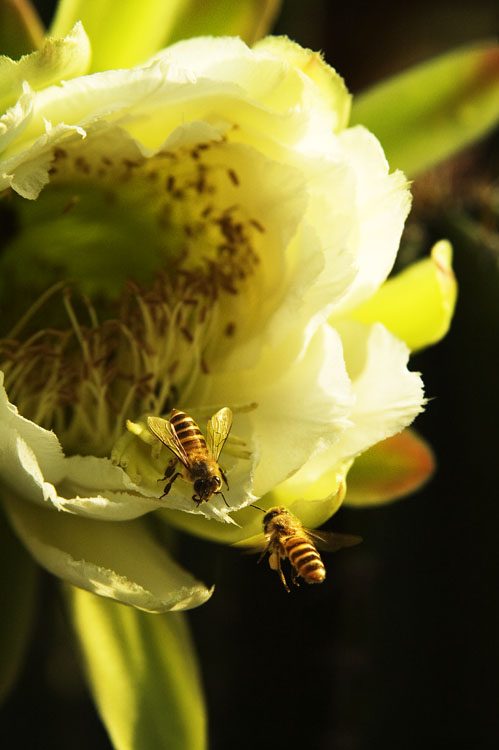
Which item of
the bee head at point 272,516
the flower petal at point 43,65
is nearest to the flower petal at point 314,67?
the flower petal at point 43,65

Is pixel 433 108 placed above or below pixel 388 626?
above

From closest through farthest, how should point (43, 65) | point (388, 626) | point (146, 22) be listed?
point (43, 65) → point (146, 22) → point (388, 626)

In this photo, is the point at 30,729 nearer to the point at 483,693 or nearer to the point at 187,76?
the point at 483,693

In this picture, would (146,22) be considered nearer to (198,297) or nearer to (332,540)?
(198,297)

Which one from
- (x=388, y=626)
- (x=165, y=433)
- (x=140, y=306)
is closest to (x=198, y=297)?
(x=140, y=306)

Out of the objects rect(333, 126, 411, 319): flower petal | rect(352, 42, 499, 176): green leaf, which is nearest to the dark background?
rect(352, 42, 499, 176): green leaf

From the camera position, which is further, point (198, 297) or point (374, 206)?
point (198, 297)

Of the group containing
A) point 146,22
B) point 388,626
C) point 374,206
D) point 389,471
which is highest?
point 146,22
